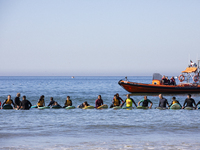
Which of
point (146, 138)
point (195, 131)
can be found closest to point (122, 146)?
point (146, 138)

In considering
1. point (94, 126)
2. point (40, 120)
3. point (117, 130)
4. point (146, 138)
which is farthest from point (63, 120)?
point (146, 138)

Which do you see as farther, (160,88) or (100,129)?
(160,88)

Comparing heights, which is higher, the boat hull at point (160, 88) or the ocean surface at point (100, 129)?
the boat hull at point (160, 88)

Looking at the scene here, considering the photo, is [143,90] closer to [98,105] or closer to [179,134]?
[98,105]

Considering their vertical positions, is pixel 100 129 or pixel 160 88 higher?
pixel 160 88

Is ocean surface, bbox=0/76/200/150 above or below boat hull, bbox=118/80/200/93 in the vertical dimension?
below

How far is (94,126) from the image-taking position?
15312 millimetres

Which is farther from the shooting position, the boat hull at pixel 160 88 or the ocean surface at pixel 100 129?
the boat hull at pixel 160 88

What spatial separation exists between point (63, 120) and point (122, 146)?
758 centimetres

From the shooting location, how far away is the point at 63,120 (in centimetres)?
1750

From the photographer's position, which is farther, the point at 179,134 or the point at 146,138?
the point at 179,134

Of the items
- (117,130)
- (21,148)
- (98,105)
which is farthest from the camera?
(98,105)

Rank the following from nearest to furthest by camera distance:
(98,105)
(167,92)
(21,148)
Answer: (21,148), (98,105), (167,92)

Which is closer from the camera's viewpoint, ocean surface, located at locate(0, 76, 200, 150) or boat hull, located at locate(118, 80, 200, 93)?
ocean surface, located at locate(0, 76, 200, 150)
